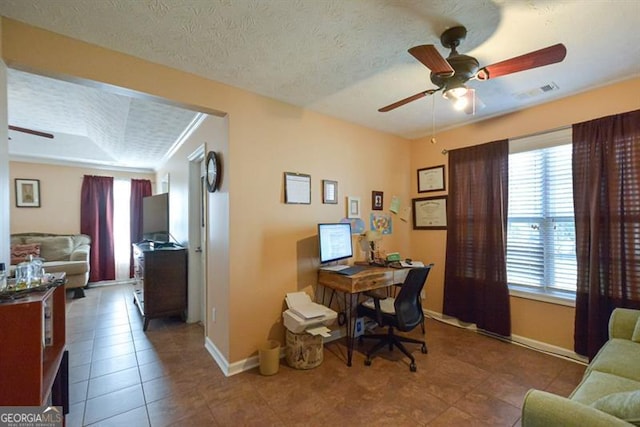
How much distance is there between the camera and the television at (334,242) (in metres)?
2.64

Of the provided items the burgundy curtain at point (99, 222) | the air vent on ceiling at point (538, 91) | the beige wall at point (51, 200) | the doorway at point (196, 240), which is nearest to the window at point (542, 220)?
the air vent on ceiling at point (538, 91)

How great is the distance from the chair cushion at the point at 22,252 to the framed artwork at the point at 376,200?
18.0 ft

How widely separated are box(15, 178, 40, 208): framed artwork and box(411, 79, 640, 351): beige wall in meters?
6.66

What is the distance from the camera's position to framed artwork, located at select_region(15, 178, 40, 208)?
16.0ft

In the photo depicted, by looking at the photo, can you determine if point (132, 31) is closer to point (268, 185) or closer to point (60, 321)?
point (268, 185)

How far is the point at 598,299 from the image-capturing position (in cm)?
230

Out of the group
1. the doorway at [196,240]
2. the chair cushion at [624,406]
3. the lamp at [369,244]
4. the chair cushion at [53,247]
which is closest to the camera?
the chair cushion at [624,406]

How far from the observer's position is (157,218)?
4102mm

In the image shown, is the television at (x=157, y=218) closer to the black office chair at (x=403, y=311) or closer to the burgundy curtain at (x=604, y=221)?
the black office chair at (x=403, y=311)

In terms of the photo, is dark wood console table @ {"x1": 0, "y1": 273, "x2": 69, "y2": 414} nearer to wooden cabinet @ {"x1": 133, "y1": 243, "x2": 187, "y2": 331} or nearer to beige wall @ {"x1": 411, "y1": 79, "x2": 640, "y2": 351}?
wooden cabinet @ {"x1": 133, "y1": 243, "x2": 187, "y2": 331}

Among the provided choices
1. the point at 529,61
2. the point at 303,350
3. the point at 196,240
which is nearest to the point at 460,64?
the point at 529,61

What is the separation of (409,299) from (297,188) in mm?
1466

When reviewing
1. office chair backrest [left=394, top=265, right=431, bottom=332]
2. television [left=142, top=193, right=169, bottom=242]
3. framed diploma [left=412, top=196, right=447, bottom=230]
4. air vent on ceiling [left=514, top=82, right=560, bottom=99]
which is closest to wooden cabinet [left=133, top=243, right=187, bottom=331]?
television [left=142, top=193, right=169, bottom=242]

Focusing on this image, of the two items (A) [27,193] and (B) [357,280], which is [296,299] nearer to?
(B) [357,280]
